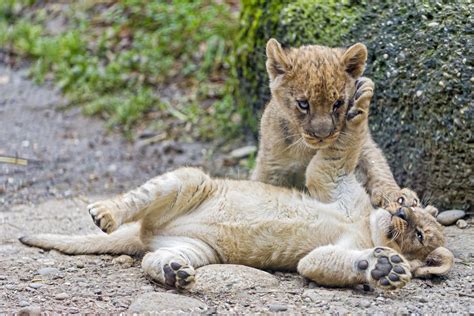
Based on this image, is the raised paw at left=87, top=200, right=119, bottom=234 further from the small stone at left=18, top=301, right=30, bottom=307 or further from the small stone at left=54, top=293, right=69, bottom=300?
the small stone at left=18, top=301, right=30, bottom=307

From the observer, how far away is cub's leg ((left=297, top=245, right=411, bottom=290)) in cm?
495

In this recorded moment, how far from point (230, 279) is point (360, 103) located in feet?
5.18

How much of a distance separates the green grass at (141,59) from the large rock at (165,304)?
5376 mm

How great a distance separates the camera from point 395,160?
24.0 ft

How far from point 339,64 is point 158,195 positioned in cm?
162

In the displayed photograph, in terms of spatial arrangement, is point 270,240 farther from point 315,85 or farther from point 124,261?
point 315,85

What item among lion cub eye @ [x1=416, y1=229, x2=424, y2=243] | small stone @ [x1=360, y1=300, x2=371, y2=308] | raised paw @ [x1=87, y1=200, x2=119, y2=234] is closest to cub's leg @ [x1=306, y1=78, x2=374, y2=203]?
lion cub eye @ [x1=416, y1=229, x2=424, y2=243]

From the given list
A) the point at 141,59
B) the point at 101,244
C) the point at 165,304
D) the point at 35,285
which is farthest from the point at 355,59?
the point at 141,59

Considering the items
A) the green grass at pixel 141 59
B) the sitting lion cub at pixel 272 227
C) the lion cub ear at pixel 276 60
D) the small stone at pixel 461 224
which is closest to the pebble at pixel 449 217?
the small stone at pixel 461 224

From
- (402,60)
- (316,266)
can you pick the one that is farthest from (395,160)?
(316,266)

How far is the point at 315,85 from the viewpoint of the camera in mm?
6082

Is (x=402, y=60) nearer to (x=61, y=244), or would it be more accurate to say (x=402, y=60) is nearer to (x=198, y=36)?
(x=61, y=244)

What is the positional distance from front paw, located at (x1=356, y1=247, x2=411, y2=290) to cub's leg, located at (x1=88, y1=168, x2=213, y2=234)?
→ 154 cm

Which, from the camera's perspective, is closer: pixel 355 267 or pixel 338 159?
pixel 355 267
